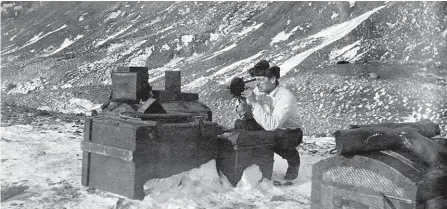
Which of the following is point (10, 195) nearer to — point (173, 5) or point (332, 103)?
point (332, 103)

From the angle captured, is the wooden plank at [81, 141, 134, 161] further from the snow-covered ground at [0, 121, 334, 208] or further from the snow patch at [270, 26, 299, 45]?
the snow patch at [270, 26, 299, 45]

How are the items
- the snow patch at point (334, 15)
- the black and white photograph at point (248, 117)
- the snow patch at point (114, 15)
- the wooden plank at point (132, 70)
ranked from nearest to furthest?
1. the black and white photograph at point (248, 117)
2. the wooden plank at point (132, 70)
3. the snow patch at point (334, 15)
4. the snow patch at point (114, 15)

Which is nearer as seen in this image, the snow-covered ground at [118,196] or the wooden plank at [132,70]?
the snow-covered ground at [118,196]

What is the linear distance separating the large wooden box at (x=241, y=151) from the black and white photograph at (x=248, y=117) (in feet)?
0.04

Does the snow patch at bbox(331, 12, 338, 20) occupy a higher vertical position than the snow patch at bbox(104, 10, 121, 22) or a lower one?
lower

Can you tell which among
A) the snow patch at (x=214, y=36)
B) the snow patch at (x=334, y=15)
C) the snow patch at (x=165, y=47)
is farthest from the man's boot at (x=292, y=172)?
the snow patch at (x=165, y=47)

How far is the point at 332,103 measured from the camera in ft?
35.8

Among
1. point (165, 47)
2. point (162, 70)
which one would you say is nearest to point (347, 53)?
point (162, 70)

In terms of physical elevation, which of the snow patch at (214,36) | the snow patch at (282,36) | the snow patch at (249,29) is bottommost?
the snow patch at (282,36)

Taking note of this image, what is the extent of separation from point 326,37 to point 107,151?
15134 millimetres

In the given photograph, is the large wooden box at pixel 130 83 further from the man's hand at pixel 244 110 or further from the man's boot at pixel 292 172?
the man's boot at pixel 292 172

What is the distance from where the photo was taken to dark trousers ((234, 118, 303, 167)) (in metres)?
4.45

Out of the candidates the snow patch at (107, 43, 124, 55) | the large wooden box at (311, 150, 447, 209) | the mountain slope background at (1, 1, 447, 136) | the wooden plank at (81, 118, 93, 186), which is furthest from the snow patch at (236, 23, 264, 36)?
the large wooden box at (311, 150, 447, 209)

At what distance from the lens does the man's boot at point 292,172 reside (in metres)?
4.60
